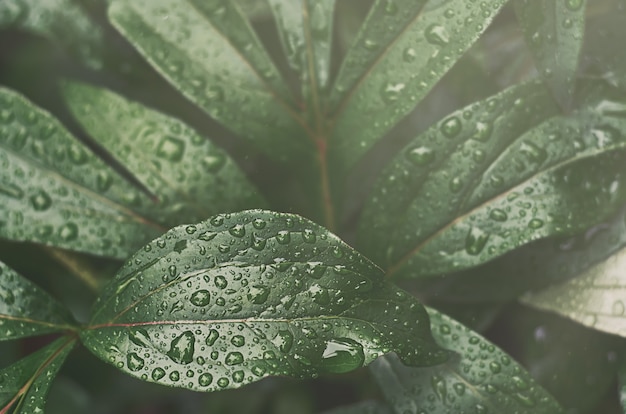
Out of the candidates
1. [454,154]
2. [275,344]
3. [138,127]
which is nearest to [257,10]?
[138,127]

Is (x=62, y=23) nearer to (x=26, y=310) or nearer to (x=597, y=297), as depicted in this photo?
(x=26, y=310)

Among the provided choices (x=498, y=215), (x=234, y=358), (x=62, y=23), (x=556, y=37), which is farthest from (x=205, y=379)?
(x=62, y=23)

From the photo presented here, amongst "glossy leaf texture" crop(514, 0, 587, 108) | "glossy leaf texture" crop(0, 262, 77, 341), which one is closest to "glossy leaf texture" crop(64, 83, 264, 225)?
"glossy leaf texture" crop(0, 262, 77, 341)

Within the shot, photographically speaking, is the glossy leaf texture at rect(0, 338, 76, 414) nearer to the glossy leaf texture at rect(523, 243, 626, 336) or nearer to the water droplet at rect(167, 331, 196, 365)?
the water droplet at rect(167, 331, 196, 365)

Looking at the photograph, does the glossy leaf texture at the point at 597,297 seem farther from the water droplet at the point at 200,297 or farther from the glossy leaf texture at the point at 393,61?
the water droplet at the point at 200,297

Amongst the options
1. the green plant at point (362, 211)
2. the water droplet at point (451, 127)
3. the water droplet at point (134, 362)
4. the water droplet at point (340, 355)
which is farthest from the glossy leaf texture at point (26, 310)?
the water droplet at point (451, 127)

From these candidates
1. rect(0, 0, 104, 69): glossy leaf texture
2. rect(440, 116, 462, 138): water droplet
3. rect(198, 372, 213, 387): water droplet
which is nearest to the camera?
rect(198, 372, 213, 387): water droplet
